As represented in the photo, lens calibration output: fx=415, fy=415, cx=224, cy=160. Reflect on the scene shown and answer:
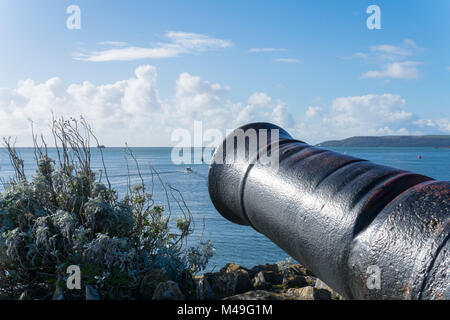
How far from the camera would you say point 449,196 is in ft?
7.41

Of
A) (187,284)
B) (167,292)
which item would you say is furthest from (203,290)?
(167,292)

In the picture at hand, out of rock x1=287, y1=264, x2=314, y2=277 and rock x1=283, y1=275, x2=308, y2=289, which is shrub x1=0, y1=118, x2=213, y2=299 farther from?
rock x1=287, y1=264, x2=314, y2=277

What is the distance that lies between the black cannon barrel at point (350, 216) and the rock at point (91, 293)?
1737 mm

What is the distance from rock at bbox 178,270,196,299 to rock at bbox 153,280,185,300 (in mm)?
715

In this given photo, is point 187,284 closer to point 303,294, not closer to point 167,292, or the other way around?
point 167,292

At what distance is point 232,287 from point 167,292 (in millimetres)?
1141

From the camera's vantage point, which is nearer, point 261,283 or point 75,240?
point 75,240

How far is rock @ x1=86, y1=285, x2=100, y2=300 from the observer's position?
420 cm

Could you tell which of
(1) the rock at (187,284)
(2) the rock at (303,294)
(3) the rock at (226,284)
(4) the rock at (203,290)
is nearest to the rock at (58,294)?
(1) the rock at (187,284)

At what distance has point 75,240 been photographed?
462 cm

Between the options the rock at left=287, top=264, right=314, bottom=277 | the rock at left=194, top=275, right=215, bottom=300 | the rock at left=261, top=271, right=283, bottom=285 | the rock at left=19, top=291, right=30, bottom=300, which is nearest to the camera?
the rock at left=19, top=291, right=30, bottom=300

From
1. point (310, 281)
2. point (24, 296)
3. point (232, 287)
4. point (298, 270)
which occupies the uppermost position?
point (24, 296)

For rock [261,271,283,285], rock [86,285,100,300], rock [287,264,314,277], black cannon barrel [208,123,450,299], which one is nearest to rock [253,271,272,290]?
rock [261,271,283,285]
